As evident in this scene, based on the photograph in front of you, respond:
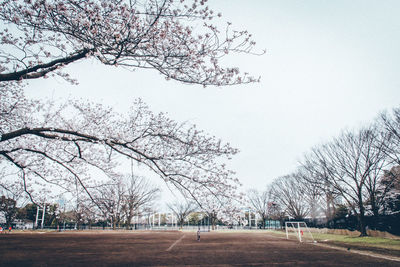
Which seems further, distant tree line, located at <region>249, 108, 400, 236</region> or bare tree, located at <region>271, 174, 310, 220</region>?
bare tree, located at <region>271, 174, 310, 220</region>

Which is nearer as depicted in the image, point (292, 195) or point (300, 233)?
point (300, 233)

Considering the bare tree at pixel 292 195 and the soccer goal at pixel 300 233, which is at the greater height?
the bare tree at pixel 292 195

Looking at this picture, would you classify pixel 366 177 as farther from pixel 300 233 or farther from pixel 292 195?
pixel 292 195

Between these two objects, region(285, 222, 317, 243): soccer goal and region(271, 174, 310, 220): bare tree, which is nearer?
region(285, 222, 317, 243): soccer goal

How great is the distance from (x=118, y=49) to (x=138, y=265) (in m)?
4.43

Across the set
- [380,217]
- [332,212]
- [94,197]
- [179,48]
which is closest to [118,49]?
[179,48]

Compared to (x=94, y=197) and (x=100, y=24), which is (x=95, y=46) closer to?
(x=100, y=24)

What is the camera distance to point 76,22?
13.0 ft

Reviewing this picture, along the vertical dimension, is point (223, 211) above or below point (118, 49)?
below

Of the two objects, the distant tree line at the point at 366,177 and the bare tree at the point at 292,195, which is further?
the bare tree at the point at 292,195

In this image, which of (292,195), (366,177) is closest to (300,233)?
(366,177)

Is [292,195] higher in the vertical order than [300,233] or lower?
higher

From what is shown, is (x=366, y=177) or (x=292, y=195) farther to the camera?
(x=292, y=195)

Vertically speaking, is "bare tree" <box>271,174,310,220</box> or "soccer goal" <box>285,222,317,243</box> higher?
"bare tree" <box>271,174,310,220</box>
